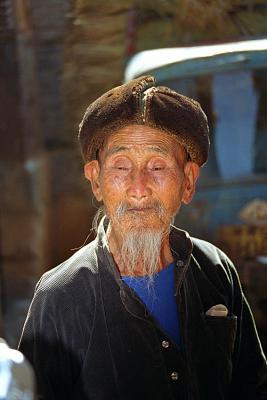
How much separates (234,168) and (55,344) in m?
2.42

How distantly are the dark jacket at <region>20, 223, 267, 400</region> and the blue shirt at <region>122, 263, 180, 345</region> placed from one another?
0.09 ft

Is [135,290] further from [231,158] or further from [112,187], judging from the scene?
[231,158]

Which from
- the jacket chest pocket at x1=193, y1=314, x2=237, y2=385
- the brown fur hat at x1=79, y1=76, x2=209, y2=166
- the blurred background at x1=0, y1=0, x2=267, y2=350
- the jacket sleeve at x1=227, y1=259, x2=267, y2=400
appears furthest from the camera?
the blurred background at x1=0, y1=0, x2=267, y2=350

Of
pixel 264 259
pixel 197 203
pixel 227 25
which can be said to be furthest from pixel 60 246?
pixel 227 25

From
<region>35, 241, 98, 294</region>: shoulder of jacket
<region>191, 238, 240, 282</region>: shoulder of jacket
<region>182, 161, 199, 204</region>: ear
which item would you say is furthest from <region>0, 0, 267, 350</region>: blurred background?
<region>35, 241, 98, 294</region>: shoulder of jacket

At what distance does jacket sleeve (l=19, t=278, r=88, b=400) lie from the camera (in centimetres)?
233

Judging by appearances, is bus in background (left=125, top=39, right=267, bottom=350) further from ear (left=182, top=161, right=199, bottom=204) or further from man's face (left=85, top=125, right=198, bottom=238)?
man's face (left=85, top=125, right=198, bottom=238)

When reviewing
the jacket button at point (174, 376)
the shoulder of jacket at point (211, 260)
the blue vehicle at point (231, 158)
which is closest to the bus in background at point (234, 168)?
the blue vehicle at point (231, 158)

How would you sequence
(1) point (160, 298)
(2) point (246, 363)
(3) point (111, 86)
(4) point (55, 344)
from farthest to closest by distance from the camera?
1. (3) point (111, 86)
2. (2) point (246, 363)
3. (1) point (160, 298)
4. (4) point (55, 344)

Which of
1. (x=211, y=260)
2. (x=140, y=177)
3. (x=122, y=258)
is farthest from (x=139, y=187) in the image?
(x=211, y=260)

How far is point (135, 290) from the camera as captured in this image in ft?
7.96

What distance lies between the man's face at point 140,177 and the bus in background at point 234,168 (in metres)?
1.97

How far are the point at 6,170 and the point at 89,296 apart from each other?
99.8 inches

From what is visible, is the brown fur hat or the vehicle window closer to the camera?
the brown fur hat
